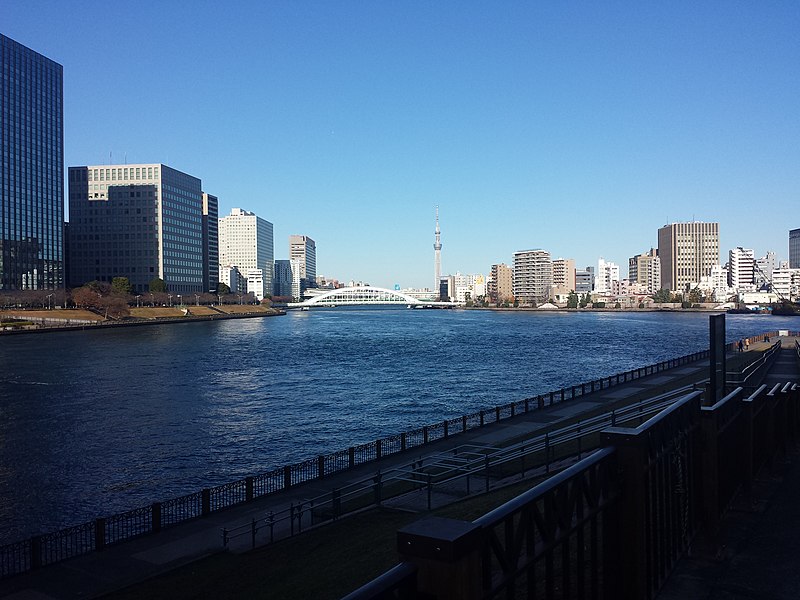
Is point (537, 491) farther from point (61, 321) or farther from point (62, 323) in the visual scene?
point (61, 321)

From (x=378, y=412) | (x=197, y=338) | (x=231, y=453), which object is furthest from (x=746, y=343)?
(x=197, y=338)

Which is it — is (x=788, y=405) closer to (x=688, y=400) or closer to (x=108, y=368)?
(x=688, y=400)

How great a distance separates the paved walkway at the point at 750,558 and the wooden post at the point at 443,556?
4112 millimetres

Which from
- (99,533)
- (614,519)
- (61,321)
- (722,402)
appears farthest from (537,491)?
(61,321)

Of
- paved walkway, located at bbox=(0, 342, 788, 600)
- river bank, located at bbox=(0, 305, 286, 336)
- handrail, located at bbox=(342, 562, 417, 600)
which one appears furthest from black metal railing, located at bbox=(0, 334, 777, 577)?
river bank, located at bbox=(0, 305, 286, 336)

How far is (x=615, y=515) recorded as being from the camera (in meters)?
5.77

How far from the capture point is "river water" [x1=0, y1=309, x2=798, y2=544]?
1158 inches

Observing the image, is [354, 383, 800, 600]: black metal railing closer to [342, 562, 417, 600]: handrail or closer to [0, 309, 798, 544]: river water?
[342, 562, 417, 600]: handrail

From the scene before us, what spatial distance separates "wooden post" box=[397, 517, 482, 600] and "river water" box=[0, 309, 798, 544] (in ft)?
79.6

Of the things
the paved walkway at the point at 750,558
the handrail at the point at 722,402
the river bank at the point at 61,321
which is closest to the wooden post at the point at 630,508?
the paved walkway at the point at 750,558

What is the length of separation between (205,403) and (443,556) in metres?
50.7

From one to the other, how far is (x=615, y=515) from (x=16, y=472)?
33061 mm

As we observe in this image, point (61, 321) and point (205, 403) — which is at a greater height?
point (61, 321)

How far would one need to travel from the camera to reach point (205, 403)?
167 ft
